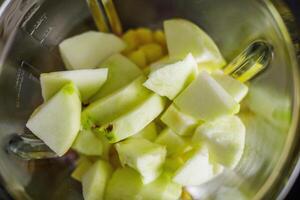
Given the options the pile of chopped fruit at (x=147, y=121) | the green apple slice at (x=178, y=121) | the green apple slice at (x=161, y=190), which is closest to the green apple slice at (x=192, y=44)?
the pile of chopped fruit at (x=147, y=121)

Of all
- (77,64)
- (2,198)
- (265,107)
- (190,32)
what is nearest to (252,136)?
(265,107)

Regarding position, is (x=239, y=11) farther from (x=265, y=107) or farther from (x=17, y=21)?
(x=17, y=21)

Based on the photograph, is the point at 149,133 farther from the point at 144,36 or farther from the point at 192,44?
the point at 144,36

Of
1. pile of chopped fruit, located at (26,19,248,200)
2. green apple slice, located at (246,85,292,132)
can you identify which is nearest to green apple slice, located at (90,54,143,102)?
pile of chopped fruit, located at (26,19,248,200)

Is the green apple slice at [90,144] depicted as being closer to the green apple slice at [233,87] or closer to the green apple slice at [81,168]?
the green apple slice at [81,168]

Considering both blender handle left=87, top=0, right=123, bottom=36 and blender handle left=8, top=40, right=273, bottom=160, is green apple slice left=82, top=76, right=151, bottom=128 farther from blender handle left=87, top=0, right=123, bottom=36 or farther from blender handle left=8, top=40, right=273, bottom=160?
blender handle left=87, top=0, right=123, bottom=36

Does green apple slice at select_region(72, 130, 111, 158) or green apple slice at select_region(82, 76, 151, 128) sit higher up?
green apple slice at select_region(82, 76, 151, 128)
